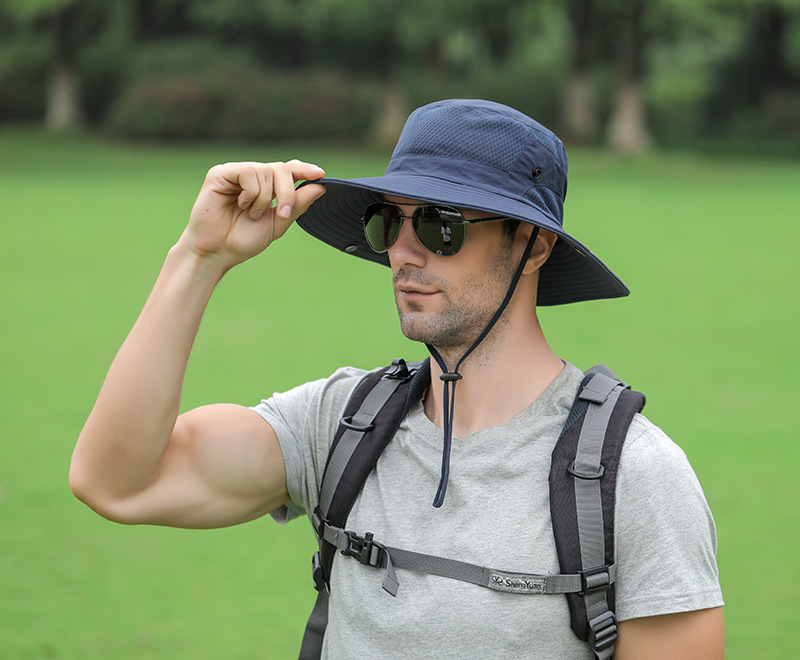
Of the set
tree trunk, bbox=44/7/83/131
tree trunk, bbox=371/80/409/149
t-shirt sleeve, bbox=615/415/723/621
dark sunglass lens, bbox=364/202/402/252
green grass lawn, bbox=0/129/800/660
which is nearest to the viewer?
t-shirt sleeve, bbox=615/415/723/621

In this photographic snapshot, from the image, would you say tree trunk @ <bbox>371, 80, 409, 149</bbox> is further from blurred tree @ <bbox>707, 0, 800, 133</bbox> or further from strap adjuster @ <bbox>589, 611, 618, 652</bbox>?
strap adjuster @ <bbox>589, 611, 618, 652</bbox>

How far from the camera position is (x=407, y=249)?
8.65ft

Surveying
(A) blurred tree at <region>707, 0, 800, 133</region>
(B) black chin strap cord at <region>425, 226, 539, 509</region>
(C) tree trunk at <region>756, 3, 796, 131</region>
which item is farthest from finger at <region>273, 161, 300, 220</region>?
(C) tree trunk at <region>756, 3, 796, 131</region>

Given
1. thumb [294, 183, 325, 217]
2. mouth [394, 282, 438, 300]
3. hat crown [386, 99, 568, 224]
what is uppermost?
hat crown [386, 99, 568, 224]

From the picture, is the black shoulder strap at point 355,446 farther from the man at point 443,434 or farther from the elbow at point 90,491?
the elbow at point 90,491

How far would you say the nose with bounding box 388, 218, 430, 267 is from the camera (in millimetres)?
2615

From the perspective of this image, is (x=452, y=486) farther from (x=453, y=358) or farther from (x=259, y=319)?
(x=259, y=319)

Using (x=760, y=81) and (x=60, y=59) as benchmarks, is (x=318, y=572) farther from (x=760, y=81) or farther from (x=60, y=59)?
(x=760, y=81)

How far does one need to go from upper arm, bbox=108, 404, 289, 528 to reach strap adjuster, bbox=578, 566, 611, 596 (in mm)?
850

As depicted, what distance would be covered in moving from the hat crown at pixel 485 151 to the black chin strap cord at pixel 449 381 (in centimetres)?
15

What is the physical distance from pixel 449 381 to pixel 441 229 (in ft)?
1.21

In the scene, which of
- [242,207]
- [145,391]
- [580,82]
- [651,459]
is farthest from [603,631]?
[580,82]

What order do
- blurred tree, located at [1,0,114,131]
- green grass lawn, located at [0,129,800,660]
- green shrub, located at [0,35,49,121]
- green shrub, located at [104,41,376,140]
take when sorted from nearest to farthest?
1. green grass lawn, located at [0,129,800,660]
2. green shrub, located at [104,41,376,140]
3. blurred tree, located at [1,0,114,131]
4. green shrub, located at [0,35,49,121]

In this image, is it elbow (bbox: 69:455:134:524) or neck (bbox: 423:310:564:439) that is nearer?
elbow (bbox: 69:455:134:524)
